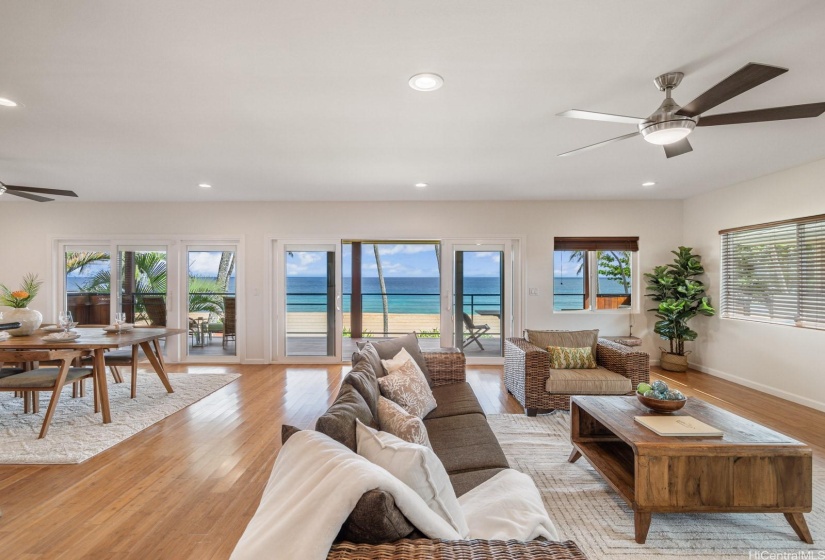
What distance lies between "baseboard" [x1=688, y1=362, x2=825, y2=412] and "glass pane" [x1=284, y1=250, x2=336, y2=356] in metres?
5.19

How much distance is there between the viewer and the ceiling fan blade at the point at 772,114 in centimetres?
201

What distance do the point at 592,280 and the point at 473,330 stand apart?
6.36 ft

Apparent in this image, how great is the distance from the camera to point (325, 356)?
596 cm

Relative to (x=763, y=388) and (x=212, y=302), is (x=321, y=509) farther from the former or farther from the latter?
(x=212, y=302)

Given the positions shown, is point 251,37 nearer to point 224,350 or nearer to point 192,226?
point 192,226

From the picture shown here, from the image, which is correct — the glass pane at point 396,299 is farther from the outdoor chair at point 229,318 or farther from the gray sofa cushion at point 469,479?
the gray sofa cushion at point 469,479

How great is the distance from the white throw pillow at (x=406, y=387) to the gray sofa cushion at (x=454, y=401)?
0.07m

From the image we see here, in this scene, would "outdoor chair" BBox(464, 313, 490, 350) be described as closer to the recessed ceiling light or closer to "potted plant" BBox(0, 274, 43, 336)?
the recessed ceiling light

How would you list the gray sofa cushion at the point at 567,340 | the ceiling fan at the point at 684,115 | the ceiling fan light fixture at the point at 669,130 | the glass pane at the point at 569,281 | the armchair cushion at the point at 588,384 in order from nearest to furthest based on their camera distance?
1. the ceiling fan at the point at 684,115
2. the ceiling fan light fixture at the point at 669,130
3. the armchair cushion at the point at 588,384
4. the gray sofa cushion at the point at 567,340
5. the glass pane at the point at 569,281

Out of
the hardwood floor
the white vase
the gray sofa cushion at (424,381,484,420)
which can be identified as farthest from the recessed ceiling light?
the white vase

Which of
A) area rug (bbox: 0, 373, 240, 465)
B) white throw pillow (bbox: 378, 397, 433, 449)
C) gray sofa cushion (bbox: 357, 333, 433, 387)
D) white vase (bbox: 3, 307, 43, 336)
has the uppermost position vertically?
white vase (bbox: 3, 307, 43, 336)

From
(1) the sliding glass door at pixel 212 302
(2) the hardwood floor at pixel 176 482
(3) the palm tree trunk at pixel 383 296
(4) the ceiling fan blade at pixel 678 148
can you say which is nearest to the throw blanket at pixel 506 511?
(2) the hardwood floor at pixel 176 482

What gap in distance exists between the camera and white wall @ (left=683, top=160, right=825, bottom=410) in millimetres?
3922

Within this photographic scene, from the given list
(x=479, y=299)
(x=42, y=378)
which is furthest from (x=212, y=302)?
(x=479, y=299)
